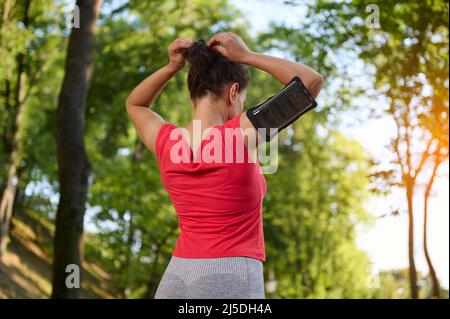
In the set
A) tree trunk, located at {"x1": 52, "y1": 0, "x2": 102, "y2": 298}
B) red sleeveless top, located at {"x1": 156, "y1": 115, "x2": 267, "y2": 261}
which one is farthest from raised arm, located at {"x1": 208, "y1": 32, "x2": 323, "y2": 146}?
tree trunk, located at {"x1": 52, "y1": 0, "x2": 102, "y2": 298}

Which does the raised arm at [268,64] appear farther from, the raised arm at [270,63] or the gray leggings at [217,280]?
the gray leggings at [217,280]

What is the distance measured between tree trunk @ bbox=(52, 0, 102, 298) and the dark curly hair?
767 centimetres

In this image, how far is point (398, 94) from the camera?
39.3ft

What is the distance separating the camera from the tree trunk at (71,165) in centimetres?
981

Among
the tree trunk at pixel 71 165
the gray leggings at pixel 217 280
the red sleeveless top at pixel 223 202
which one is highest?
the tree trunk at pixel 71 165

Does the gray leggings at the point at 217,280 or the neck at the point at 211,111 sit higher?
the neck at the point at 211,111

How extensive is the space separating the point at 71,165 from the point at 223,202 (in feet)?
25.9

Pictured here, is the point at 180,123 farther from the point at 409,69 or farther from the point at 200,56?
the point at 200,56

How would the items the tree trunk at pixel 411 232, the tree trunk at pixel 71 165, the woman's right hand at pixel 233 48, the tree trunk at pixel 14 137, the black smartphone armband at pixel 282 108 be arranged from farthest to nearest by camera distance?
the tree trunk at pixel 14 137 → the tree trunk at pixel 411 232 → the tree trunk at pixel 71 165 → the woman's right hand at pixel 233 48 → the black smartphone armband at pixel 282 108

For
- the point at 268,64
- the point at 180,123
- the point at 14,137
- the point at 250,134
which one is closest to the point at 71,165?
the point at 268,64

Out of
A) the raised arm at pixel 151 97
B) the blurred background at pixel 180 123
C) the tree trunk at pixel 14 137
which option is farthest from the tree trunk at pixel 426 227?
the tree trunk at pixel 14 137

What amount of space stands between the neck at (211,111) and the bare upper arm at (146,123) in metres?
0.32
